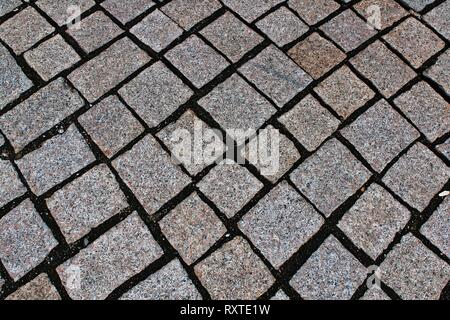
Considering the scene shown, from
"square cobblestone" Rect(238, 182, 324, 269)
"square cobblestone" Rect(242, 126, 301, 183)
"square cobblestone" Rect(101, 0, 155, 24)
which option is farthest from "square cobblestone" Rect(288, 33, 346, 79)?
"square cobblestone" Rect(101, 0, 155, 24)

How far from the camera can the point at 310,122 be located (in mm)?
2520

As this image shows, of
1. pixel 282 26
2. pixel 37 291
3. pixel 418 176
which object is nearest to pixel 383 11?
pixel 282 26

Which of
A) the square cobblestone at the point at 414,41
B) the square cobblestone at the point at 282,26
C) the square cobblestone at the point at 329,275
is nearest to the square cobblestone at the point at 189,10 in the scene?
the square cobblestone at the point at 282,26

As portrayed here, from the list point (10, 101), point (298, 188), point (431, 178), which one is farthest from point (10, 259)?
point (431, 178)

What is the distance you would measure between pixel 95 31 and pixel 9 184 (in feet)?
3.55

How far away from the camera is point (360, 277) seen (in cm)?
212

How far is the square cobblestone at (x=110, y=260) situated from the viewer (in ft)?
6.89

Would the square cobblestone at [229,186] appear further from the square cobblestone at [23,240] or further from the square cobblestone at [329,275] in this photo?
the square cobblestone at [23,240]

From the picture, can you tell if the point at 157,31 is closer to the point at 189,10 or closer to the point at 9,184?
the point at 189,10

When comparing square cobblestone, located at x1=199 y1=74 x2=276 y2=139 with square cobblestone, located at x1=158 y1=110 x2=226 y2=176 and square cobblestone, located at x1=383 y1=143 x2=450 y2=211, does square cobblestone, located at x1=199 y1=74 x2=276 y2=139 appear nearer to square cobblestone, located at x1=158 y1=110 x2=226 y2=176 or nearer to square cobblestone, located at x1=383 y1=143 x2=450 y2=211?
square cobblestone, located at x1=158 y1=110 x2=226 y2=176

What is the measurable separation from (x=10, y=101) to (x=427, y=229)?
7.63 ft

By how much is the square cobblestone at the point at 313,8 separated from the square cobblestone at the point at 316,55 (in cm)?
14

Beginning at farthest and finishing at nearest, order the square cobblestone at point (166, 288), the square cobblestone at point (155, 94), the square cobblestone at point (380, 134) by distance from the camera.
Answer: the square cobblestone at point (155, 94), the square cobblestone at point (380, 134), the square cobblestone at point (166, 288)

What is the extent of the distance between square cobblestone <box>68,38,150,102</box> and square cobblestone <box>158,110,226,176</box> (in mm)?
460
